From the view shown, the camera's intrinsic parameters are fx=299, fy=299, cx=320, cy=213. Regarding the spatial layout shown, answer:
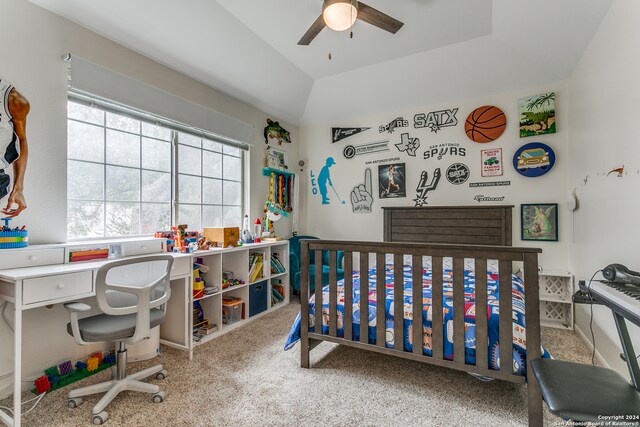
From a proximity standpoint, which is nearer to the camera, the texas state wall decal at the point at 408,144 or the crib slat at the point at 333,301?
the crib slat at the point at 333,301

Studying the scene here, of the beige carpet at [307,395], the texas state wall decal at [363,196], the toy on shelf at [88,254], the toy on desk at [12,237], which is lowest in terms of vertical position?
the beige carpet at [307,395]

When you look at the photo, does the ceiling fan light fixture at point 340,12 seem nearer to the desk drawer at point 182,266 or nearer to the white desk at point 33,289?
the desk drawer at point 182,266

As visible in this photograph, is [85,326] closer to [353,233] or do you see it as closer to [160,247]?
[160,247]

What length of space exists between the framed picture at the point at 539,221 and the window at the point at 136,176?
3415 millimetres

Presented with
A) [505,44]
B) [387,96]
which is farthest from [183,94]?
[505,44]

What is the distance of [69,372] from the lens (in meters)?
2.10

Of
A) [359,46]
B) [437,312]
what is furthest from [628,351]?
[359,46]

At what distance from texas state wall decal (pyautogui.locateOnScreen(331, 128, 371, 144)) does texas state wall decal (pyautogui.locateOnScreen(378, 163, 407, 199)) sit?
647 mm

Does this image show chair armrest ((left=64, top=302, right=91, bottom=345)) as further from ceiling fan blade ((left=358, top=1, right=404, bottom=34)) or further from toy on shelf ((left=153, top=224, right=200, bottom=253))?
ceiling fan blade ((left=358, top=1, right=404, bottom=34))

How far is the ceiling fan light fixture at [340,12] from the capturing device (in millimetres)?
1804

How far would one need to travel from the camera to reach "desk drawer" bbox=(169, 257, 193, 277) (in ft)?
7.57

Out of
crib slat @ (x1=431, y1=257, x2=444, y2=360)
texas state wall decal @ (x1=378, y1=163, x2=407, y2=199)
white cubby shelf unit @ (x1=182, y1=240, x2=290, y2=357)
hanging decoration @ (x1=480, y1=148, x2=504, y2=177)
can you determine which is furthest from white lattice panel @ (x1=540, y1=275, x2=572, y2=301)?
white cubby shelf unit @ (x1=182, y1=240, x2=290, y2=357)

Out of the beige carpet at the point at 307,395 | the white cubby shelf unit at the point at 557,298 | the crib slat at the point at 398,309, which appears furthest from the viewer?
the white cubby shelf unit at the point at 557,298

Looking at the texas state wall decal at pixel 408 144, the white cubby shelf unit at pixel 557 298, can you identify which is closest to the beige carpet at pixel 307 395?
the white cubby shelf unit at pixel 557 298
